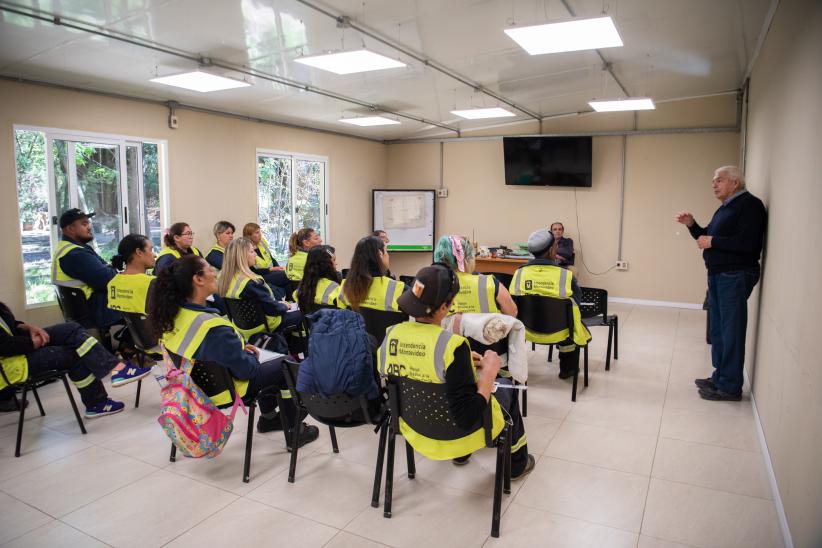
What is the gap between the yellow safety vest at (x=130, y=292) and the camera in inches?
148

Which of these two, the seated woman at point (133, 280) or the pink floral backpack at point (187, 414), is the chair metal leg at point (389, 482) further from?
the seated woman at point (133, 280)

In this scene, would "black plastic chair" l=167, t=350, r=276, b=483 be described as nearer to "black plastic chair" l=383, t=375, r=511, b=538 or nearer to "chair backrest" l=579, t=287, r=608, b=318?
"black plastic chair" l=383, t=375, r=511, b=538

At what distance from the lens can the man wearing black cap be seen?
222 cm

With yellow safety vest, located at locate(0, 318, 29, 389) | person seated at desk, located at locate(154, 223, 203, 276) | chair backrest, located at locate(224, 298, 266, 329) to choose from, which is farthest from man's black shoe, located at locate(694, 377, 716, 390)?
yellow safety vest, located at locate(0, 318, 29, 389)

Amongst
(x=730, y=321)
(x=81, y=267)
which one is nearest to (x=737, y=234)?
(x=730, y=321)

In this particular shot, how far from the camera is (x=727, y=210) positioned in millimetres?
3926

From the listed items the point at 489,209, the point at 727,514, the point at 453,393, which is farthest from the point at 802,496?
the point at 489,209

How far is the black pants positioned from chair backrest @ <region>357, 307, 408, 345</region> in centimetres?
95

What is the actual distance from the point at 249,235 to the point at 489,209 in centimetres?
441

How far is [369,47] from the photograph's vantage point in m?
4.79

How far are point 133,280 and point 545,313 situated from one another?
2849mm

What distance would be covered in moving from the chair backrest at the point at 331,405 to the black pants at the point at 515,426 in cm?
67

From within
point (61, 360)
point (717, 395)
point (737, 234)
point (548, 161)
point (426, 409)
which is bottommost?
point (717, 395)

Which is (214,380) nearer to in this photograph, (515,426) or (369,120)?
(515,426)
